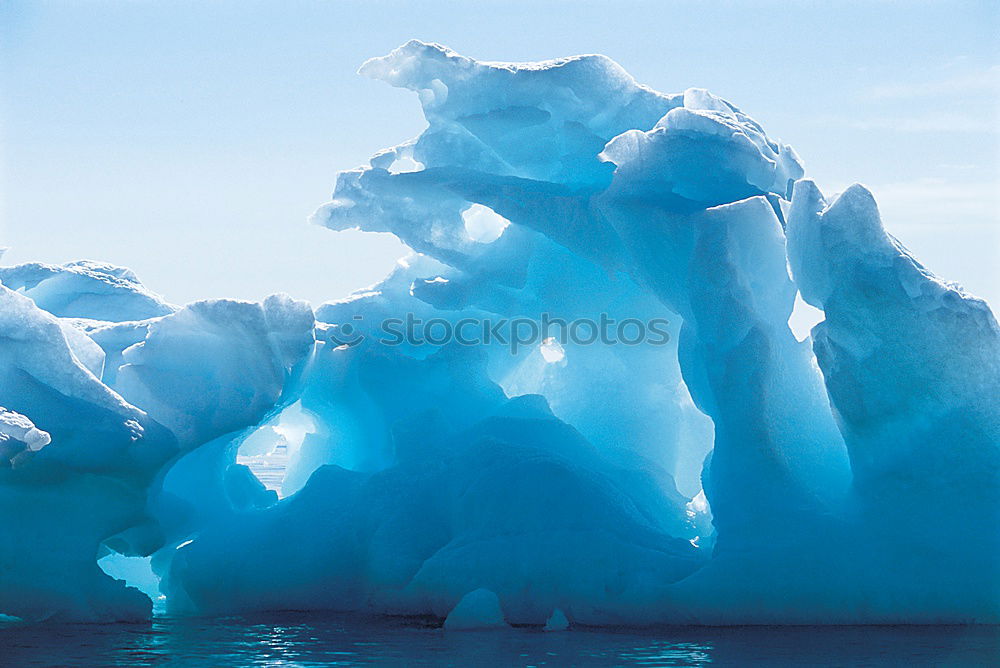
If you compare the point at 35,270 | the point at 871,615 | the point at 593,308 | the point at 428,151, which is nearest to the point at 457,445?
the point at 593,308

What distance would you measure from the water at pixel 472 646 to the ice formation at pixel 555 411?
0.48m

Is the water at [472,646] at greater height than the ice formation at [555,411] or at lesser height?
lesser

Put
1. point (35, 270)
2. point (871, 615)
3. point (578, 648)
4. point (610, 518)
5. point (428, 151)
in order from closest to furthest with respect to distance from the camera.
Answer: point (578, 648), point (871, 615), point (610, 518), point (428, 151), point (35, 270)

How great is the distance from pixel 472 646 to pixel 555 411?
17.4 feet

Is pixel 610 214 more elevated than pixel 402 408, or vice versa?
pixel 610 214

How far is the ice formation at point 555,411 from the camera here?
10.2 meters

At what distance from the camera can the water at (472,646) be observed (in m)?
8.31

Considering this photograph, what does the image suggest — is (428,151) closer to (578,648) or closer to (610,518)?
(610,518)

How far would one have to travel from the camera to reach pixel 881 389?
10406mm

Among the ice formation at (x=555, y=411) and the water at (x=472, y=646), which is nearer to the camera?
the water at (x=472, y=646)

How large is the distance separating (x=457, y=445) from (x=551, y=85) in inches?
161

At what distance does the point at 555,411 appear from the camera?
14.1 metres

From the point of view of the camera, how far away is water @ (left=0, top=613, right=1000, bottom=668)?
27.3 ft

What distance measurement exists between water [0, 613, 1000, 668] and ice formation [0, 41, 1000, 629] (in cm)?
48
